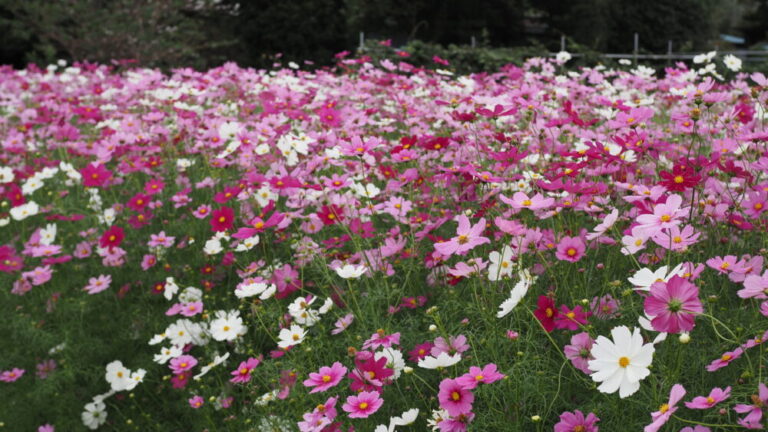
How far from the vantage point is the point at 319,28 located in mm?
15000

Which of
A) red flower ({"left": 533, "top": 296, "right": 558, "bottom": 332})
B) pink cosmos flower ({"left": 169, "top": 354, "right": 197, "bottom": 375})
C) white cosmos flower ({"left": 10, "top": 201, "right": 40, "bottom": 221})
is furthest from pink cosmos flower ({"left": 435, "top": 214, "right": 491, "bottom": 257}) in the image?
white cosmos flower ({"left": 10, "top": 201, "right": 40, "bottom": 221})

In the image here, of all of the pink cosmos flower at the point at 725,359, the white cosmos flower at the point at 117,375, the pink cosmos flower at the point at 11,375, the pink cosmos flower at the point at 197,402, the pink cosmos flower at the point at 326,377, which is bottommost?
the pink cosmos flower at the point at 11,375

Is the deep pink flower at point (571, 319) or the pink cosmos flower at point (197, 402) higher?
the deep pink flower at point (571, 319)

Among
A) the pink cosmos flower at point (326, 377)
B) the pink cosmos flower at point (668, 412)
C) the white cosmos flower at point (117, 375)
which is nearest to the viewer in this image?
the pink cosmos flower at point (668, 412)

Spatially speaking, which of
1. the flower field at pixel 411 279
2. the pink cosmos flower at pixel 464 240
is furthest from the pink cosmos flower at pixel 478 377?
the pink cosmos flower at pixel 464 240

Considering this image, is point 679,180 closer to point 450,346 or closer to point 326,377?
point 450,346

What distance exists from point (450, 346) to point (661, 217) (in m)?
0.53

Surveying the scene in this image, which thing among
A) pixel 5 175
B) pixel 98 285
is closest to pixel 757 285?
pixel 98 285

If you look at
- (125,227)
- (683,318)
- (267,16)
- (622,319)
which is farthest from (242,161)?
(267,16)

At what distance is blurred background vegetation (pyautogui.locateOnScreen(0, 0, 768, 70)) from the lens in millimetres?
9625

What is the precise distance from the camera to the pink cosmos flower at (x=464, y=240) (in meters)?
1.49

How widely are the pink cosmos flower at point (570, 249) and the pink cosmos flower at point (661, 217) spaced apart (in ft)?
1.11

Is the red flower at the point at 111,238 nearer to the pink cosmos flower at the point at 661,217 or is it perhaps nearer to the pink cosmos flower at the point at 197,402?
the pink cosmos flower at the point at 197,402

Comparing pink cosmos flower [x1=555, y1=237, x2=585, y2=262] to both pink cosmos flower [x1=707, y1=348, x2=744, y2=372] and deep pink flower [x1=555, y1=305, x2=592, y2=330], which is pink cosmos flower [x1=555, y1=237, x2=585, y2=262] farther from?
pink cosmos flower [x1=707, y1=348, x2=744, y2=372]
